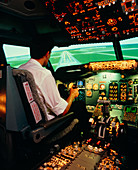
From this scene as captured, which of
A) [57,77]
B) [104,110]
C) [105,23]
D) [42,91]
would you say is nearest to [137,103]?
[104,110]

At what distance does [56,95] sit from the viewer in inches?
45.6

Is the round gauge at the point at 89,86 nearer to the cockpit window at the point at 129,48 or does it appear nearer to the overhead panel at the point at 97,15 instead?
the cockpit window at the point at 129,48

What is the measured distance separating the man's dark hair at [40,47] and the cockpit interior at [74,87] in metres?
0.02

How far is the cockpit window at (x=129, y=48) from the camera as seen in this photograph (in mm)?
3596

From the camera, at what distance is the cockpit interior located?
3.29 ft

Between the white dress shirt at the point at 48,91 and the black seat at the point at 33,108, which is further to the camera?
the white dress shirt at the point at 48,91

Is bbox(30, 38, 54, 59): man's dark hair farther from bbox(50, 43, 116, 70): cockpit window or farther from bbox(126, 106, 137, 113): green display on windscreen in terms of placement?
bbox(50, 43, 116, 70): cockpit window

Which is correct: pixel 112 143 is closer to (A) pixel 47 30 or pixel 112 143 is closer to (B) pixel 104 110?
(B) pixel 104 110

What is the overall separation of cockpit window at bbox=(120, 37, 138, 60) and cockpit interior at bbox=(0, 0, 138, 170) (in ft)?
0.09

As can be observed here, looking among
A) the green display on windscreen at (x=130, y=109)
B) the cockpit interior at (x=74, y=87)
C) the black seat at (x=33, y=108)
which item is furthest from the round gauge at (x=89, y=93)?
the black seat at (x=33, y=108)

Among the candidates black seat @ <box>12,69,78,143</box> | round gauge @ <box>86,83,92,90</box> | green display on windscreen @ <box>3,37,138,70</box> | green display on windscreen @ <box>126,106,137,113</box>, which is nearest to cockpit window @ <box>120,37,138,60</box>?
green display on windscreen @ <box>3,37,138,70</box>

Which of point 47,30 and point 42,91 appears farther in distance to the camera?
point 47,30

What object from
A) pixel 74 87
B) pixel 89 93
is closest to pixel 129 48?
pixel 89 93

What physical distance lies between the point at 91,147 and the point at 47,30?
3.86 metres
